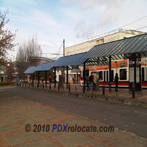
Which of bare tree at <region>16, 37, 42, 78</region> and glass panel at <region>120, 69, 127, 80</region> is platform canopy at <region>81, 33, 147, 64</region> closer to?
glass panel at <region>120, 69, 127, 80</region>

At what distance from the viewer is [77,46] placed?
5369 cm

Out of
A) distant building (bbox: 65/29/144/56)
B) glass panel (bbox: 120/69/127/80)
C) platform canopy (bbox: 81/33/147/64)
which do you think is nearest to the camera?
platform canopy (bbox: 81/33/147/64)

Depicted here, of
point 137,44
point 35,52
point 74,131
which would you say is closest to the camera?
point 74,131

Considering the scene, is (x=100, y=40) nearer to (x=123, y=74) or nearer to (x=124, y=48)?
(x=123, y=74)

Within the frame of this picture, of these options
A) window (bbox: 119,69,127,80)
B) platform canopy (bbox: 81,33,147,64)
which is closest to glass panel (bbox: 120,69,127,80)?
window (bbox: 119,69,127,80)

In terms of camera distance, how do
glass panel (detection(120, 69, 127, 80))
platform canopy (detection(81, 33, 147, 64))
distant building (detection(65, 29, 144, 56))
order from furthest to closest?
1. distant building (detection(65, 29, 144, 56))
2. glass panel (detection(120, 69, 127, 80))
3. platform canopy (detection(81, 33, 147, 64))

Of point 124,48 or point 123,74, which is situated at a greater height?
point 124,48

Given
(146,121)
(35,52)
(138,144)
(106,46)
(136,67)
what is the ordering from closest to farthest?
(138,144)
(146,121)
(136,67)
(106,46)
(35,52)

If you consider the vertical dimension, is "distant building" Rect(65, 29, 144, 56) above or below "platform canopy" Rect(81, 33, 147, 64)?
above

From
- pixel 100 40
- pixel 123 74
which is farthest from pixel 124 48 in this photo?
pixel 100 40

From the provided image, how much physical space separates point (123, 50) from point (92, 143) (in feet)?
37.0

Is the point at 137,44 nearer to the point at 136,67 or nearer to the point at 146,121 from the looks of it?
the point at 136,67

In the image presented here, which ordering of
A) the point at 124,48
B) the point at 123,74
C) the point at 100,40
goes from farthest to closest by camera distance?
the point at 100,40 < the point at 123,74 < the point at 124,48

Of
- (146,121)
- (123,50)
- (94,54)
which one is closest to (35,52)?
(94,54)
